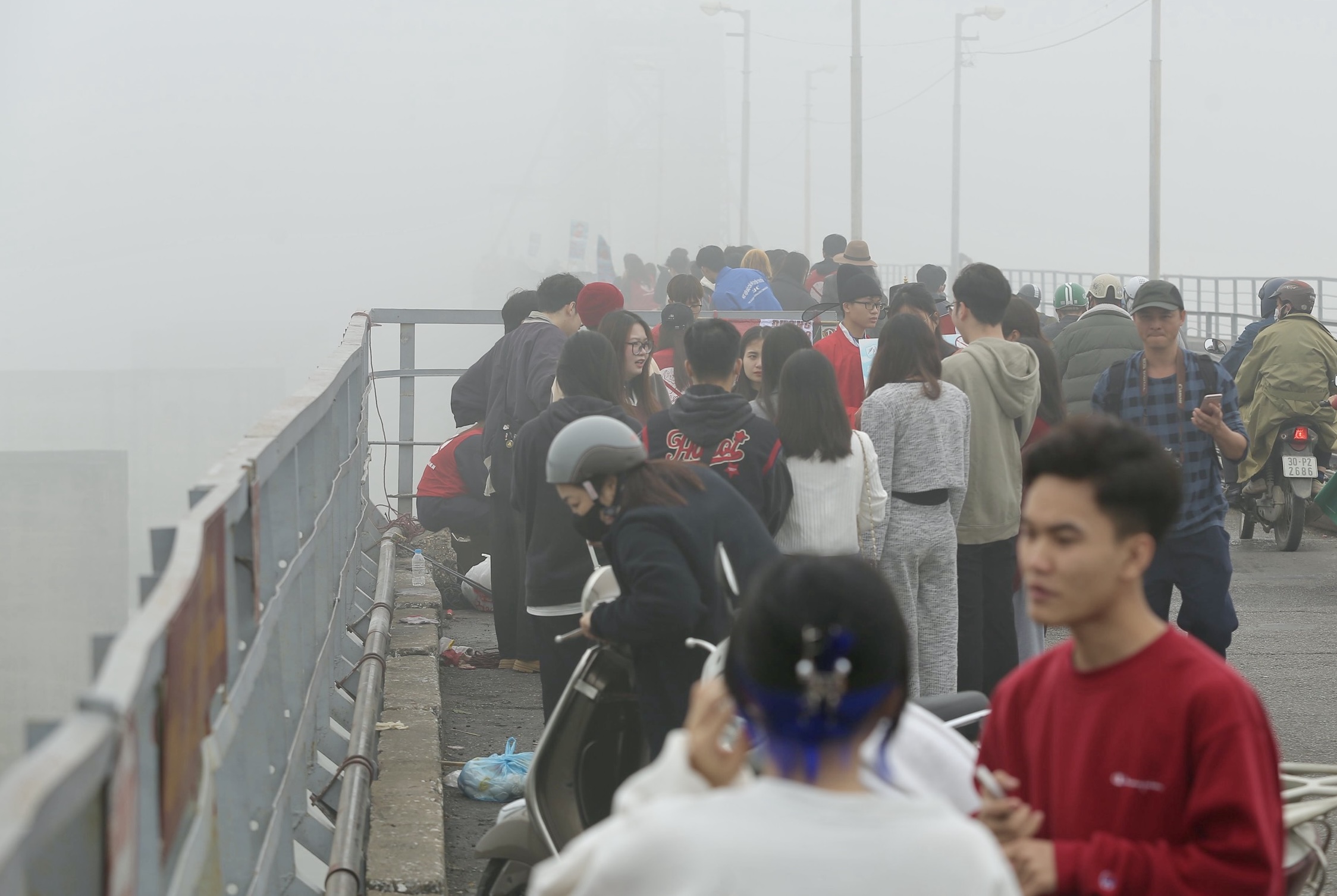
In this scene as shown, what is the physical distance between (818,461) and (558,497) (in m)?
0.94

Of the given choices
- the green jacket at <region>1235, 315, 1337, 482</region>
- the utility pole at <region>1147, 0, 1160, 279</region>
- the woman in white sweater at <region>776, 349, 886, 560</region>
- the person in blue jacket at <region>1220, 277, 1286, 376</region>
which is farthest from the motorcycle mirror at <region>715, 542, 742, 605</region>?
the utility pole at <region>1147, 0, 1160, 279</region>

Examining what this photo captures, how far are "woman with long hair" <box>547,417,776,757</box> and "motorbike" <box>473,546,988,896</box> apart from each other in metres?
0.10

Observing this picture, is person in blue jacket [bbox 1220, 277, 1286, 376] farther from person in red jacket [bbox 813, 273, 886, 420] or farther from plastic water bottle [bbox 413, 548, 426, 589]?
plastic water bottle [bbox 413, 548, 426, 589]

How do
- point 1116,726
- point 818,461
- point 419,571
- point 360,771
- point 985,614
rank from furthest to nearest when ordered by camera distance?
1. point 419,571
2. point 985,614
3. point 818,461
4. point 360,771
5. point 1116,726

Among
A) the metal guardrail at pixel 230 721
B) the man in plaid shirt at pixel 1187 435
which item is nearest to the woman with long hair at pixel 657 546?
the metal guardrail at pixel 230 721

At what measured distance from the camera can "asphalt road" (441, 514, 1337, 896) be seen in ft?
17.4

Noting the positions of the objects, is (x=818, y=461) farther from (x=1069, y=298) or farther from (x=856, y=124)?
(x=856, y=124)

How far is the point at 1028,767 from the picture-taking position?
214cm

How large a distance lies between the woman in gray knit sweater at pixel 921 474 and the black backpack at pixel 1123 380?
1.68 ft

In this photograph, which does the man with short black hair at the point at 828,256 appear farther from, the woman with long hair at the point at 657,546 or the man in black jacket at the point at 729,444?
the woman with long hair at the point at 657,546

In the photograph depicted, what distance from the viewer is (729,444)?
15.8 ft

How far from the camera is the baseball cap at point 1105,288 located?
8.04m

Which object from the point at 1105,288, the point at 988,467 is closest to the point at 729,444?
the point at 988,467

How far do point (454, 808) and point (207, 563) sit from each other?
3.17 metres
